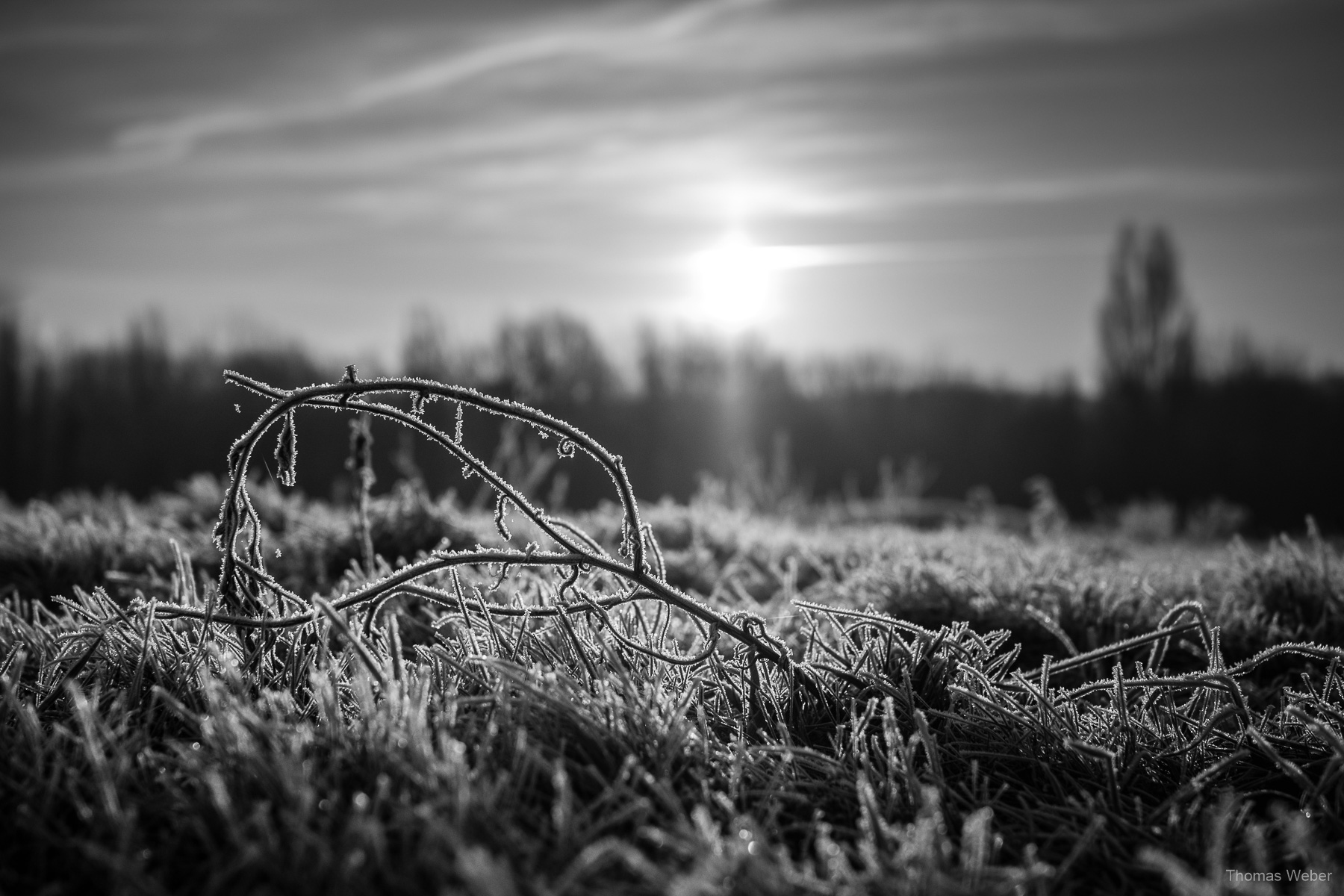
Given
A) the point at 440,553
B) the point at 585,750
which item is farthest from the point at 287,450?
the point at 585,750

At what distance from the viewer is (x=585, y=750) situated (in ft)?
5.69

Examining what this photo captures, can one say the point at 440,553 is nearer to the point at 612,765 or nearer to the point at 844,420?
the point at 612,765

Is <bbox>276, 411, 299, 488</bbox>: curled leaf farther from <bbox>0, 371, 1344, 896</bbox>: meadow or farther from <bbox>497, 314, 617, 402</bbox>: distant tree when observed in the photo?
<bbox>497, 314, 617, 402</bbox>: distant tree

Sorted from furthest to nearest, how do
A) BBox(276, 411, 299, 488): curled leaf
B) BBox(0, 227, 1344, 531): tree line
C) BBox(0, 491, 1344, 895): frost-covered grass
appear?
BBox(0, 227, 1344, 531): tree line → BBox(276, 411, 299, 488): curled leaf → BBox(0, 491, 1344, 895): frost-covered grass

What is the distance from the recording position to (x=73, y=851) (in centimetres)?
145

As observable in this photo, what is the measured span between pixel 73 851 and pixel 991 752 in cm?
183

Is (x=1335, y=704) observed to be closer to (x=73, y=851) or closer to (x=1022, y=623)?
(x=1022, y=623)

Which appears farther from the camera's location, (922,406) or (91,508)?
(922,406)

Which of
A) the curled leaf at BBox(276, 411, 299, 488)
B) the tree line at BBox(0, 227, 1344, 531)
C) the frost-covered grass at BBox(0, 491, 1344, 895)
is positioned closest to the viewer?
the frost-covered grass at BBox(0, 491, 1344, 895)

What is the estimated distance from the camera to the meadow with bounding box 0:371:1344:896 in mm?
1386

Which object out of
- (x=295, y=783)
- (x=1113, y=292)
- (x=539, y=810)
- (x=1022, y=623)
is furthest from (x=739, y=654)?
(x=1113, y=292)

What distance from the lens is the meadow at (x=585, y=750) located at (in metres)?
1.39

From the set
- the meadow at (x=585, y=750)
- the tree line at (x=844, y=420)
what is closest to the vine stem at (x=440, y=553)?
the meadow at (x=585, y=750)

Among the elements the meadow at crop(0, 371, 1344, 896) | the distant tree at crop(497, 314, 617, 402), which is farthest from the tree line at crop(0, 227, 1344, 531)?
the meadow at crop(0, 371, 1344, 896)
